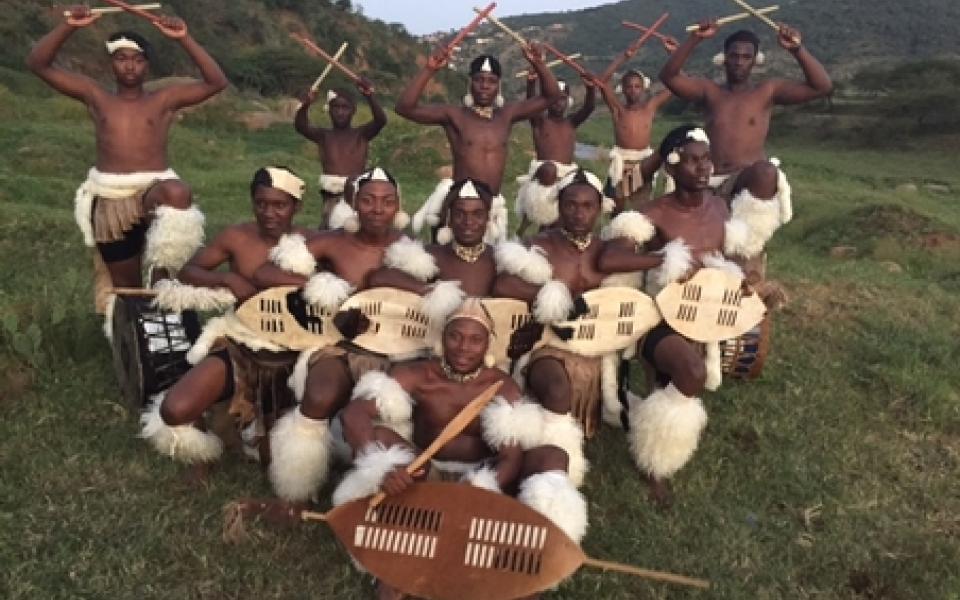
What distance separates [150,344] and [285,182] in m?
1.12

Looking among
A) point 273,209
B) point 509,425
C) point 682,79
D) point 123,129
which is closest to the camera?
point 509,425

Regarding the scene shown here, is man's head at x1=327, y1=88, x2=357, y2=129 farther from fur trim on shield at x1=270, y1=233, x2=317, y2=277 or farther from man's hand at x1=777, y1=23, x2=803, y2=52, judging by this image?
man's hand at x1=777, y1=23, x2=803, y2=52

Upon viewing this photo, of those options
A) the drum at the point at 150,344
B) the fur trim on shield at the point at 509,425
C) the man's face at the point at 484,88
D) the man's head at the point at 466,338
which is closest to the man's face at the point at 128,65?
the drum at the point at 150,344

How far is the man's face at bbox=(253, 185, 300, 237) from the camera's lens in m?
3.93

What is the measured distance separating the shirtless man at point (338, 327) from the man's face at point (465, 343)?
1.58 ft

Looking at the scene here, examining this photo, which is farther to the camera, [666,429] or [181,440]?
[666,429]

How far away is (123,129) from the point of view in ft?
15.5

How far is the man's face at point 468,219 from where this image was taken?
12.6 feet

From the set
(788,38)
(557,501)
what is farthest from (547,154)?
(557,501)

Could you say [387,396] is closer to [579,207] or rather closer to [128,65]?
[579,207]

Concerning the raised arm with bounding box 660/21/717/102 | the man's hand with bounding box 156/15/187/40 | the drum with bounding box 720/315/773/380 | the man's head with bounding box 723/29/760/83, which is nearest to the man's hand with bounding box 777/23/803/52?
the man's head with bounding box 723/29/760/83

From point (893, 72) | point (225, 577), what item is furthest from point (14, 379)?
point (893, 72)

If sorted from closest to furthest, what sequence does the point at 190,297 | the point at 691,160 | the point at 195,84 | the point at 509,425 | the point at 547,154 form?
the point at 509,425, the point at 190,297, the point at 691,160, the point at 195,84, the point at 547,154

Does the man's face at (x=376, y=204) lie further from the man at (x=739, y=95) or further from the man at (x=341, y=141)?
the man at (x=341, y=141)
